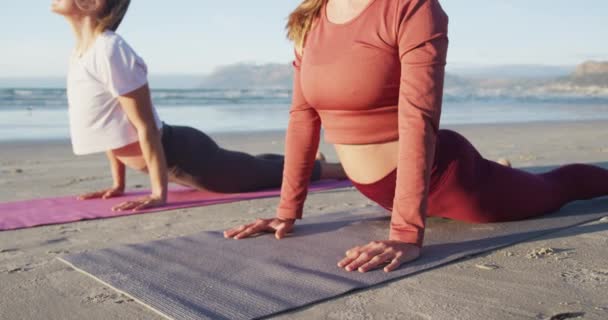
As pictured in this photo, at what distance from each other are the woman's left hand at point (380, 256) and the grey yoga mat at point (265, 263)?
0.04 m

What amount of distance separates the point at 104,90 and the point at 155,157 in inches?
21.0

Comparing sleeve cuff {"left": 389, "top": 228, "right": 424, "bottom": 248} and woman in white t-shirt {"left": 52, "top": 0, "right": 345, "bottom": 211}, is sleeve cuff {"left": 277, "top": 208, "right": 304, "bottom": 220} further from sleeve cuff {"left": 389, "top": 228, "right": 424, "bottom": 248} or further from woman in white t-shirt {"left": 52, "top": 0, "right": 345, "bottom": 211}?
woman in white t-shirt {"left": 52, "top": 0, "right": 345, "bottom": 211}

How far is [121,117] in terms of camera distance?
4.21 meters

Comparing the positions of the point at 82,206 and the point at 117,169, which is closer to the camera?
the point at 82,206

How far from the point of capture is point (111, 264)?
2.60 metres

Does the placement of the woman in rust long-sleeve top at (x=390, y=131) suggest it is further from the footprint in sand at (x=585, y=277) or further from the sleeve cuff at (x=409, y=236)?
the footprint in sand at (x=585, y=277)

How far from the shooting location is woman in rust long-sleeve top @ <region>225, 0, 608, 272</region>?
2.49m

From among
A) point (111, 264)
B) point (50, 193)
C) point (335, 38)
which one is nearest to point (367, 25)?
point (335, 38)

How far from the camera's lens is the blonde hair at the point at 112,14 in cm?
418

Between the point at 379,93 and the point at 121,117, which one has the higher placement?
the point at 379,93

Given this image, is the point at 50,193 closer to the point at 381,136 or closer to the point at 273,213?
the point at 273,213

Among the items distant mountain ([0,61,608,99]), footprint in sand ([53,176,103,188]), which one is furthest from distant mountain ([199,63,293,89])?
footprint in sand ([53,176,103,188])

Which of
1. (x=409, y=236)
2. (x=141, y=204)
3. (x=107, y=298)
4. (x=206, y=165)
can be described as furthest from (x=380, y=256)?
(x=206, y=165)

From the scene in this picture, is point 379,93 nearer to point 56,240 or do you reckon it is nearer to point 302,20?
point 302,20
